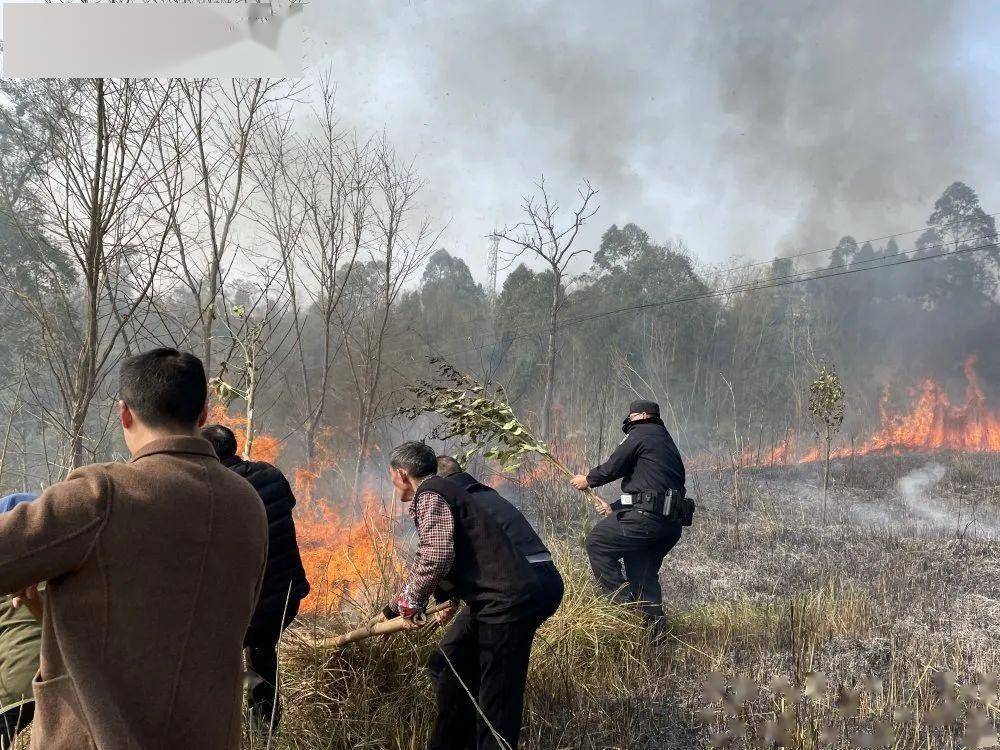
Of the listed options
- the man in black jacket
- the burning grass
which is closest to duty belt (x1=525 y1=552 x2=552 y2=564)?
Answer: the burning grass

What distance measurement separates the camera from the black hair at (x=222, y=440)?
3.21 meters

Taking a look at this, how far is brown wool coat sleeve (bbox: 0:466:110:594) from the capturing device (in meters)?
1.20

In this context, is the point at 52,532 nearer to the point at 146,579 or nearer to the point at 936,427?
the point at 146,579

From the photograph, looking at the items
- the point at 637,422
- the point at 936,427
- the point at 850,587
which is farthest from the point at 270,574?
the point at 936,427

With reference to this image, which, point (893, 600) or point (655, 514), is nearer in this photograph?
point (655, 514)

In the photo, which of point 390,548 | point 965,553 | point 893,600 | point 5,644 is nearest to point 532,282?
point 965,553

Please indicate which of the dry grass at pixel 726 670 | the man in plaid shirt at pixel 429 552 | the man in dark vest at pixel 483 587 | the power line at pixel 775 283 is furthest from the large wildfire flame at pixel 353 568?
the power line at pixel 775 283

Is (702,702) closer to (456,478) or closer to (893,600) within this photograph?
(456,478)

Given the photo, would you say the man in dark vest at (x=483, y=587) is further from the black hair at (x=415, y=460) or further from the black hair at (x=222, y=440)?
the black hair at (x=222, y=440)

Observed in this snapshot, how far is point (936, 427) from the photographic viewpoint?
1967 cm

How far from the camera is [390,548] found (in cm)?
415

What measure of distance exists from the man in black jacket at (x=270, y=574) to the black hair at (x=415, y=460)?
24.7 inches

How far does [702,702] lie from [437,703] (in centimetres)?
151

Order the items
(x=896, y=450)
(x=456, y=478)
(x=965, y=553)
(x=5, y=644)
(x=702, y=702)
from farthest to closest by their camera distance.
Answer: (x=896, y=450), (x=965, y=553), (x=702, y=702), (x=456, y=478), (x=5, y=644)
